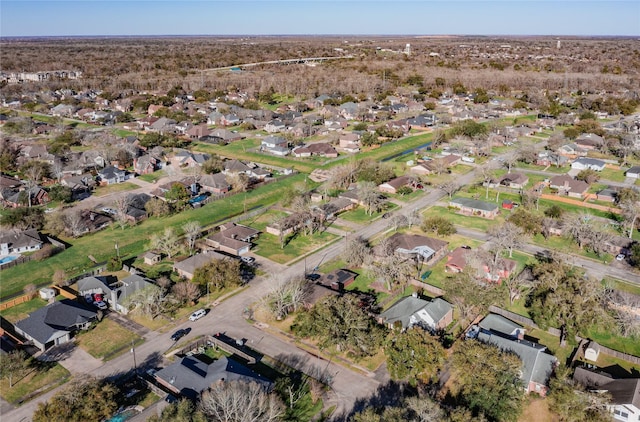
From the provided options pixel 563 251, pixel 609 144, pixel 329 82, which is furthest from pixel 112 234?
pixel 329 82

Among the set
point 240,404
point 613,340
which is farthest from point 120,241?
point 613,340

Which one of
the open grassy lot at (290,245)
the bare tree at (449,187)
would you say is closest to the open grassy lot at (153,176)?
the open grassy lot at (290,245)

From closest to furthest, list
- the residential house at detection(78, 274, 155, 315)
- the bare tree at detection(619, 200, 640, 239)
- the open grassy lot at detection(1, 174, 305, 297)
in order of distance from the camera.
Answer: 1. the residential house at detection(78, 274, 155, 315)
2. the open grassy lot at detection(1, 174, 305, 297)
3. the bare tree at detection(619, 200, 640, 239)

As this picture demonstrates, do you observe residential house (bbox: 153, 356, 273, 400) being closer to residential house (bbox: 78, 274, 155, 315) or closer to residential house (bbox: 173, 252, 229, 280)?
residential house (bbox: 78, 274, 155, 315)

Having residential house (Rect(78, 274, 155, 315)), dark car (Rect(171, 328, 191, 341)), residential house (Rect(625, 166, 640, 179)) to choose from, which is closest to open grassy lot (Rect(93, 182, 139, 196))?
residential house (Rect(78, 274, 155, 315))

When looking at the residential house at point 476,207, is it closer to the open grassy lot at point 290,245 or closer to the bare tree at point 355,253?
the open grassy lot at point 290,245
